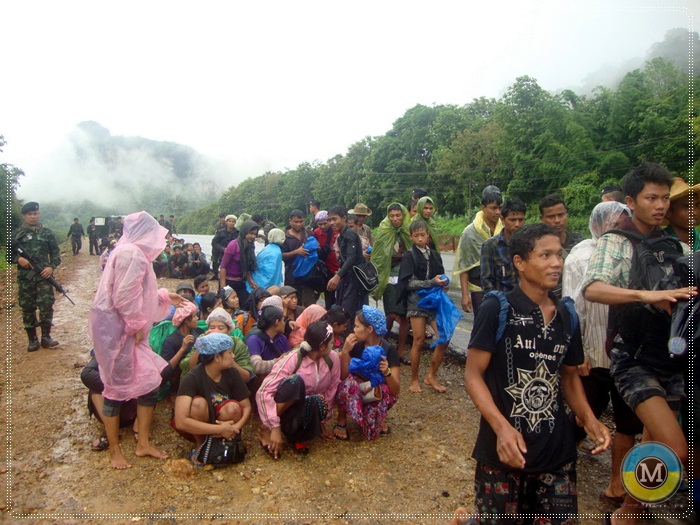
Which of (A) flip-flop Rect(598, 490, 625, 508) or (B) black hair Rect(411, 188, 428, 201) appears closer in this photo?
(A) flip-flop Rect(598, 490, 625, 508)

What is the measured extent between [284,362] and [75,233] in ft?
79.9

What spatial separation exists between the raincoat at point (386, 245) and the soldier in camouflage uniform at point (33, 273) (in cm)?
442

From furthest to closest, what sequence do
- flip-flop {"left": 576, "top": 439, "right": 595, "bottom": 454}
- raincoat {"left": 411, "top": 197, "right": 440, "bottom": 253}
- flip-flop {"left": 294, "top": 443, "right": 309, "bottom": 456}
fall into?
raincoat {"left": 411, "top": 197, "right": 440, "bottom": 253} → flip-flop {"left": 294, "top": 443, "right": 309, "bottom": 456} → flip-flop {"left": 576, "top": 439, "right": 595, "bottom": 454}

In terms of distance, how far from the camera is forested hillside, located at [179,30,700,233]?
25381 mm

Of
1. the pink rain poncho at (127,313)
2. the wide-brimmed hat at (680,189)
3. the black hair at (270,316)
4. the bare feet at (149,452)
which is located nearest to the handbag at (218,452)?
the bare feet at (149,452)

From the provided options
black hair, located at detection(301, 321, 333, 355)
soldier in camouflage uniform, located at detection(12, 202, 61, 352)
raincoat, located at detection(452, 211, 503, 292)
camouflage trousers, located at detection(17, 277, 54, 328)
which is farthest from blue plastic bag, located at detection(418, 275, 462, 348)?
camouflage trousers, located at detection(17, 277, 54, 328)

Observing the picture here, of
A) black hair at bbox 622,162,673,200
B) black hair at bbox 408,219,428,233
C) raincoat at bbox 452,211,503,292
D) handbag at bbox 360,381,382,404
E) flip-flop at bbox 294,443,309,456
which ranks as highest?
black hair at bbox 622,162,673,200

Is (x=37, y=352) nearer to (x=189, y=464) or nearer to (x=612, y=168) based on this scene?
(x=189, y=464)

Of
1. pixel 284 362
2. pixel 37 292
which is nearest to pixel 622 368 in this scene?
pixel 284 362

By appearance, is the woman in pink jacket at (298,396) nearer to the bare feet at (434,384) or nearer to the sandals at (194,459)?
the sandals at (194,459)

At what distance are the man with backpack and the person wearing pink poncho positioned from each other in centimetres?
301

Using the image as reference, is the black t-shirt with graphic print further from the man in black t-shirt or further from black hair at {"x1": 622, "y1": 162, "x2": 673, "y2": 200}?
black hair at {"x1": 622, "y1": 162, "x2": 673, "y2": 200}

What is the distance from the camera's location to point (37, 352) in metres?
6.89

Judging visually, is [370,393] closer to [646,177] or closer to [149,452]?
[149,452]
